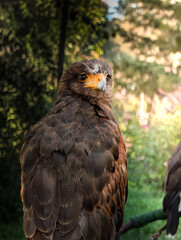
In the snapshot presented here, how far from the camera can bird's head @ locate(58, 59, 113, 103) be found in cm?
99

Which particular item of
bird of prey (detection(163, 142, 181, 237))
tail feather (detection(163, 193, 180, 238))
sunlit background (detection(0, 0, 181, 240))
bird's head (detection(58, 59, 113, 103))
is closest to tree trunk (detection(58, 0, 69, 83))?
sunlit background (detection(0, 0, 181, 240))

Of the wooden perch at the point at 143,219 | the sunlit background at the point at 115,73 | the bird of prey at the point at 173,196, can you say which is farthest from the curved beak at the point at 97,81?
the wooden perch at the point at 143,219

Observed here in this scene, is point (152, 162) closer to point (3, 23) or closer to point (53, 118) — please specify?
point (53, 118)

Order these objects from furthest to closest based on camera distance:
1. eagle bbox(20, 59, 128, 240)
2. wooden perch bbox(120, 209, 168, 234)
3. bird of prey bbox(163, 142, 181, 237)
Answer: wooden perch bbox(120, 209, 168, 234), bird of prey bbox(163, 142, 181, 237), eagle bbox(20, 59, 128, 240)

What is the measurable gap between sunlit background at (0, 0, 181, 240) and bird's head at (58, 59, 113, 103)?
0.53m

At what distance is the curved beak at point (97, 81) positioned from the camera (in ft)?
3.17

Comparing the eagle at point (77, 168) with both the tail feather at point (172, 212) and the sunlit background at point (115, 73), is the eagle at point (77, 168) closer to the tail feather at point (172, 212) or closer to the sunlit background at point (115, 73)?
the sunlit background at point (115, 73)

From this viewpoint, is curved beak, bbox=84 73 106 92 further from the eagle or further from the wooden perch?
the wooden perch

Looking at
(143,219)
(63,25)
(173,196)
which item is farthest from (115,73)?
(143,219)

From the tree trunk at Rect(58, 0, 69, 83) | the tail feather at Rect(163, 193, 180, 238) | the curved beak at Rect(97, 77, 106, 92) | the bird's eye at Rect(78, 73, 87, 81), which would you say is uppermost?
the tree trunk at Rect(58, 0, 69, 83)

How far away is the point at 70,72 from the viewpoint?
3.51 ft

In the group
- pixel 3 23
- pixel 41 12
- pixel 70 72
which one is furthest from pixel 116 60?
pixel 70 72

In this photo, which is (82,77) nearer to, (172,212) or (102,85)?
(102,85)

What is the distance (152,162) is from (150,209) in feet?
1.04
